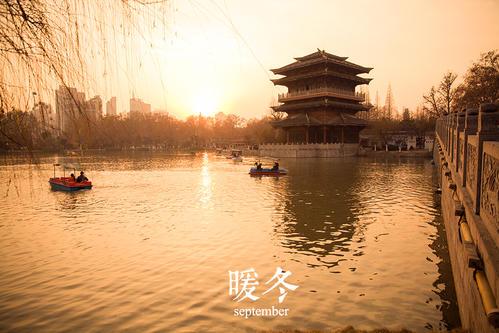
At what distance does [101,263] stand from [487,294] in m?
8.60

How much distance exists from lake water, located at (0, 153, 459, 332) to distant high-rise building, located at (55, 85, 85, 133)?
1.86 feet

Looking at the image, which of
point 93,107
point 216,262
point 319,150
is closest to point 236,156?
point 319,150

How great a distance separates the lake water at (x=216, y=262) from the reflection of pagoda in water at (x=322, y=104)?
104 feet

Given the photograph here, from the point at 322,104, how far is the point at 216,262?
41955mm

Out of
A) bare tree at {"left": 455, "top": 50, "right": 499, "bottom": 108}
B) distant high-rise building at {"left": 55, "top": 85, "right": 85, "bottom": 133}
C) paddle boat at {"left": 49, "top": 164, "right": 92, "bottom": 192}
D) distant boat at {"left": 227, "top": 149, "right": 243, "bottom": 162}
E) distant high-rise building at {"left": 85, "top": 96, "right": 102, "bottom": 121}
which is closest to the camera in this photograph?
distant high-rise building at {"left": 55, "top": 85, "right": 85, "bottom": 133}

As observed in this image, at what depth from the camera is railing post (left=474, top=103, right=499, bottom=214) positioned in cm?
514

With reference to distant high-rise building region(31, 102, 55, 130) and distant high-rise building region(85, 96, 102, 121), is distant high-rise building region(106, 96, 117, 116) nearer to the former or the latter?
distant high-rise building region(85, 96, 102, 121)

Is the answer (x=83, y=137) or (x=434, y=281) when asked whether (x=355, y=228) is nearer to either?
(x=434, y=281)

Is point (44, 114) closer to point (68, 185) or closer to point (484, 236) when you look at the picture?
point (484, 236)

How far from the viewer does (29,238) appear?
11.9 meters

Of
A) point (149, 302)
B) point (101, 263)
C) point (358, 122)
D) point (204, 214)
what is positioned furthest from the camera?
point (358, 122)

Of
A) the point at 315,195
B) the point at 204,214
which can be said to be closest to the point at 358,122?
the point at 315,195

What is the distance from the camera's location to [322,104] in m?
48.3

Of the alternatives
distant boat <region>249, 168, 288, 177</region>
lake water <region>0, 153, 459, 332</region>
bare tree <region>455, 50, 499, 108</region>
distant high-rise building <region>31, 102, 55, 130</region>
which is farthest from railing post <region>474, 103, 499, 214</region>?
bare tree <region>455, 50, 499, 108</region>
